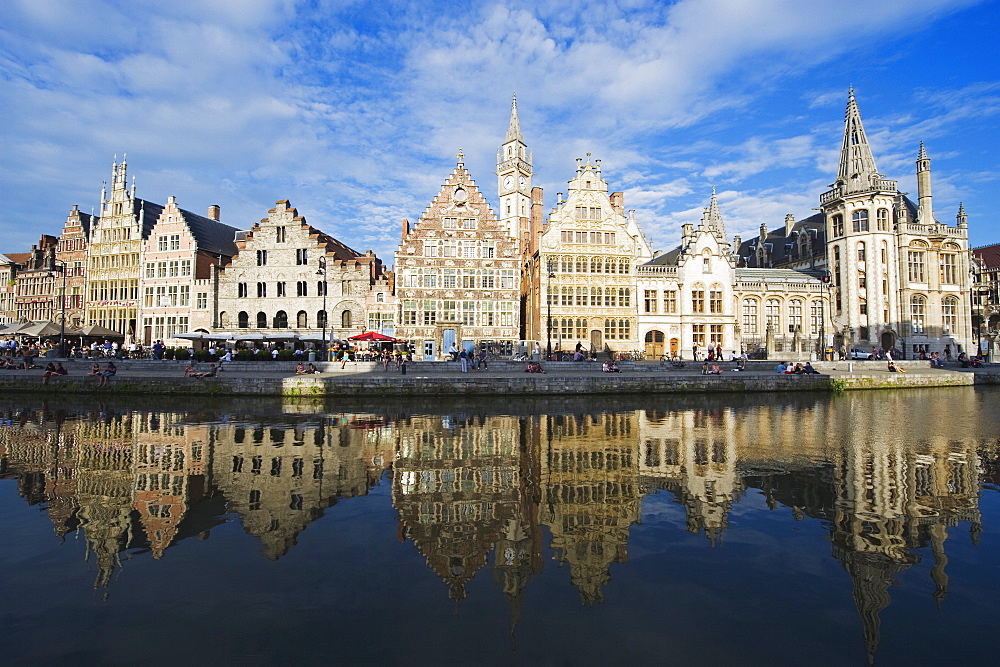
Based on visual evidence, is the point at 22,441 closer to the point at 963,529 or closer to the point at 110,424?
the point at 110,424

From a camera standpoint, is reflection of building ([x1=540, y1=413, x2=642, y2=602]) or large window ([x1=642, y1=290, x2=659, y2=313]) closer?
reflection of building ([x1=540, y1=413, x2=642, y2=602])

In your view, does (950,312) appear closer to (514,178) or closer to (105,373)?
(514,178)

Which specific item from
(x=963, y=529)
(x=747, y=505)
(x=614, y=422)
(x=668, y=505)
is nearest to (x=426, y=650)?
(x=668, y=505)

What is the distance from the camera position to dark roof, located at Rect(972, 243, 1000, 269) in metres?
69.0

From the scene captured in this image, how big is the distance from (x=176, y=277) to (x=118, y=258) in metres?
7.91

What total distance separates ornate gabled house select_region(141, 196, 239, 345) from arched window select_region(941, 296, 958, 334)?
72.9 m

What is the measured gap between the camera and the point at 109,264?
53469mm

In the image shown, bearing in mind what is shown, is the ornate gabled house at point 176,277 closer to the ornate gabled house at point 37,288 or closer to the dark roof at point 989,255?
the ornate gabled house at point 37,288


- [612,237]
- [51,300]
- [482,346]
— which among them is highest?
[612,237]

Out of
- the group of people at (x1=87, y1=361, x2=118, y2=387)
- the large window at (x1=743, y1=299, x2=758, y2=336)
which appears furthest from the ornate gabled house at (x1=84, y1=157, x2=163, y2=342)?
the large window at (x1=743, y1=299, x2=758, y2=336)

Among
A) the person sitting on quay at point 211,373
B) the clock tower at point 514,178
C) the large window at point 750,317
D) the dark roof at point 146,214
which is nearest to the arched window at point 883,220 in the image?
the large window at point 750,317

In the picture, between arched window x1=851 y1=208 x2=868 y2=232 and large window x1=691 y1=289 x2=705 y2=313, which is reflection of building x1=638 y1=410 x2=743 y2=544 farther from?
arched window x1=851 y1=208 x2=868 y2=232

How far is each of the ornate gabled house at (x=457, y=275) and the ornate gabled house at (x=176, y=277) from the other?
19551 mm

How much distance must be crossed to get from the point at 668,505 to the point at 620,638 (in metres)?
→ 4.99
